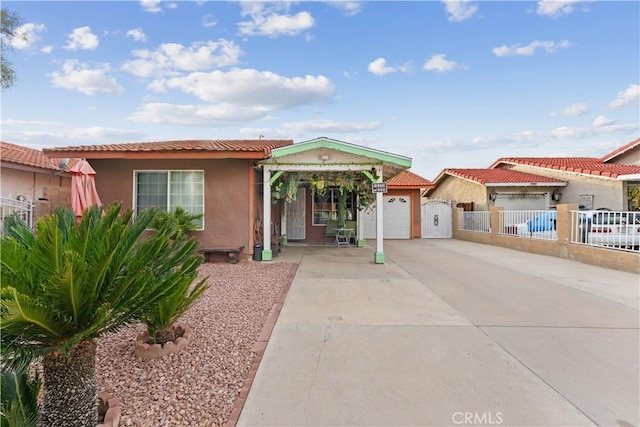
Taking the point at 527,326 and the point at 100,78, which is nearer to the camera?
the point at 527,326

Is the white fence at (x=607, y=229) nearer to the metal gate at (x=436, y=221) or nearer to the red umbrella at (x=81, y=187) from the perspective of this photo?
the metal gate at (x=436, y=221)

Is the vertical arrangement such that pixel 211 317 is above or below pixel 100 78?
below

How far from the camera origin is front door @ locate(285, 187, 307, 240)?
15172 millimetres

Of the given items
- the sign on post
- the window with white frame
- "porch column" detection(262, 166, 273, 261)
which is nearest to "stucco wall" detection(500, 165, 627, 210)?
the sign on post

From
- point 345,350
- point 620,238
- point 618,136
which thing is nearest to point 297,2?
point 345,350

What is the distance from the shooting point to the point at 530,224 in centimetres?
1254

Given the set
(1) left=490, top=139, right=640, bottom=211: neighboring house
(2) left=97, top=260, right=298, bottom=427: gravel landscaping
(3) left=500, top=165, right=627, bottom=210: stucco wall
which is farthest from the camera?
(3) left=500, top=165, right=627, bottom=210: stucco wall

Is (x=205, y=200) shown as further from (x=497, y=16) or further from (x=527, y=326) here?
(x=497, y=16)

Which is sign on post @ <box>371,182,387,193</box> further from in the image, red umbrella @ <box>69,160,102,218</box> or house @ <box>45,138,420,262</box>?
red umbrella @ <box>69,160,102,218</box>

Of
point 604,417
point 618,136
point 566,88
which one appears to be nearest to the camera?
point 604,417

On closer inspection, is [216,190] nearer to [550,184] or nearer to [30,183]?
[30,183]

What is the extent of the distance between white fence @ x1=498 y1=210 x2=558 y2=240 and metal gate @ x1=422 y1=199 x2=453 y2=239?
15.0 feet

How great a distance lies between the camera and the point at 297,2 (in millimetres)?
9742

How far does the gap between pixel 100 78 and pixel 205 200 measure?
5.82 metres
